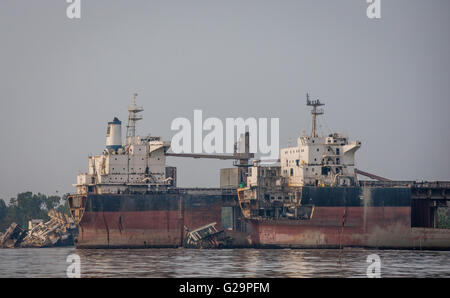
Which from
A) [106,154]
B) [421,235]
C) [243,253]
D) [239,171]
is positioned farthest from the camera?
[239,171]

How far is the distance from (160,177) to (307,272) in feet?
125

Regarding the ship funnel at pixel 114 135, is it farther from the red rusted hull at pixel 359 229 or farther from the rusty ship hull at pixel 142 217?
the red rusted hull at pixel 359 229

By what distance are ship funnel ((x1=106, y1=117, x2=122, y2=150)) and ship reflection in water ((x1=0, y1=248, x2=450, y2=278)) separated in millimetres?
14097

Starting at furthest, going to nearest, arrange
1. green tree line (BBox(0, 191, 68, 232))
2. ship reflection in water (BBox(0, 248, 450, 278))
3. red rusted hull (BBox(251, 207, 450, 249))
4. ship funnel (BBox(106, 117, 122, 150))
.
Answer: green tree line (BBox(0, 191, 68, 232))
ship funnel (BBox(106, 117, 122, 150))
red rusted hull (BBox(251, 207, 450, 249))
ship reflection in water (BBox(0, 248, 450, 278))

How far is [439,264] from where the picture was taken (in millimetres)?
74312

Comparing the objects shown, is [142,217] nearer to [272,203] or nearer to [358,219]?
[272,203]

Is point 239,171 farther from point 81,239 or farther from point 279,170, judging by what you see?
point 81,239

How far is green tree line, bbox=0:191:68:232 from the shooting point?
144 metres

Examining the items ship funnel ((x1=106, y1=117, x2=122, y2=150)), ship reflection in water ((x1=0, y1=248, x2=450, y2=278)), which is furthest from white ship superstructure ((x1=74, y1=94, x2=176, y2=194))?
ship reflection in water ((x1=0, y1=248, x2=450, y2=278))

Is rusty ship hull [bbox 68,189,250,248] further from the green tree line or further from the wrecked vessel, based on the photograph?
the green tree line

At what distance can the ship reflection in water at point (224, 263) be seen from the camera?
66.1 m

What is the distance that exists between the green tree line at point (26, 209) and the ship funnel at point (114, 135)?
43121 mm
